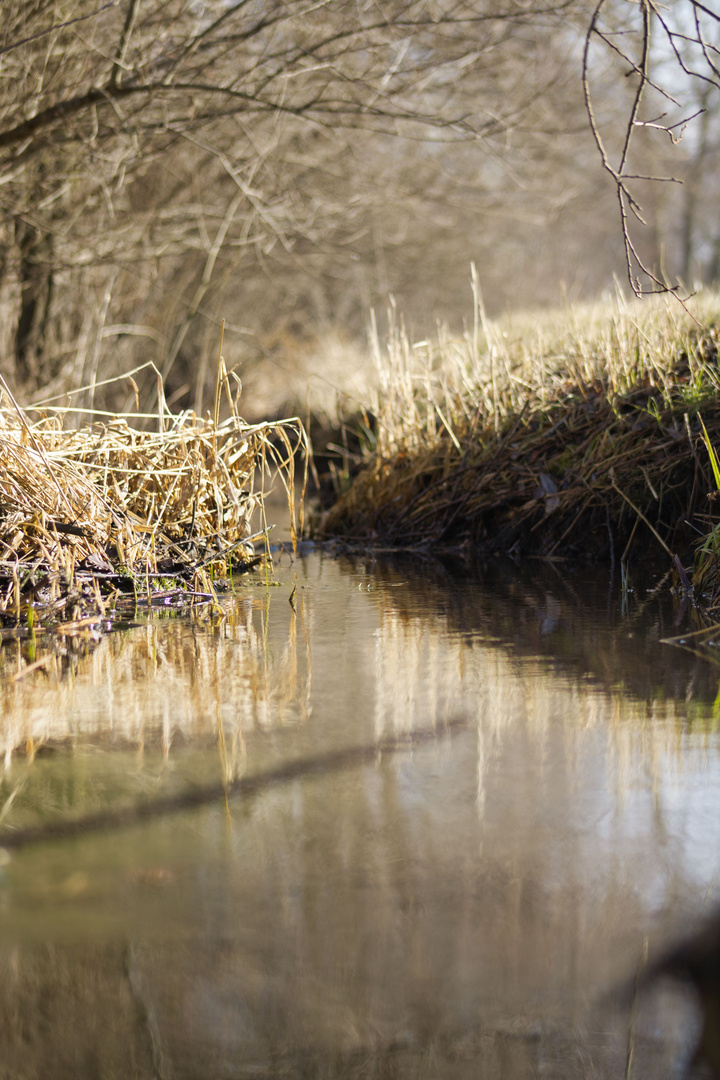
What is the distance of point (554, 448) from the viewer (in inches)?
151

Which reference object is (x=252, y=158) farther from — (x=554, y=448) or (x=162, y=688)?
(x=162, y=688)

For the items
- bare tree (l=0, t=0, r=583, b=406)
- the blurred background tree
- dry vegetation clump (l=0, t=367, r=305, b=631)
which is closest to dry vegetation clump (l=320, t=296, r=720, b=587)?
the blurred background tree

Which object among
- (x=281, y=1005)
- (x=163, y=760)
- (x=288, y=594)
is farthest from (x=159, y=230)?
(x=281, y=1005)

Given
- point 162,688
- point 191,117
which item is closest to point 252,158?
point 191,117

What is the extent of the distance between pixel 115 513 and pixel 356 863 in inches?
71.7

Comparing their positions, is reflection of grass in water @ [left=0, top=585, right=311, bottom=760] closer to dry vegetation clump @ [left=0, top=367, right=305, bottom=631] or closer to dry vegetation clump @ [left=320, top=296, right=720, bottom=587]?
dry vegetation clump @ [left=0, top=367, right=305, bottom=631]

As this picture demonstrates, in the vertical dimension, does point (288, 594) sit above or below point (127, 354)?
below

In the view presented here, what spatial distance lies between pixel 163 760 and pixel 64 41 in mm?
4972

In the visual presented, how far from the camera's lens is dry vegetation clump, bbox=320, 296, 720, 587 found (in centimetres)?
335

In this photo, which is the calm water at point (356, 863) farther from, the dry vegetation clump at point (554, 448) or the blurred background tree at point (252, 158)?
Result: the dry vegetation clump at point (554, 448)

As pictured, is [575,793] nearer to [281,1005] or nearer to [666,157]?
[281,1005]

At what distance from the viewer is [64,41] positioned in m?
5.14

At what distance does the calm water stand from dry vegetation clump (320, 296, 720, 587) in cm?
152

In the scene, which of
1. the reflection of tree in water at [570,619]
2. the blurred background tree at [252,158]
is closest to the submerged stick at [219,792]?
the reflection of tree in water at [570,619]
